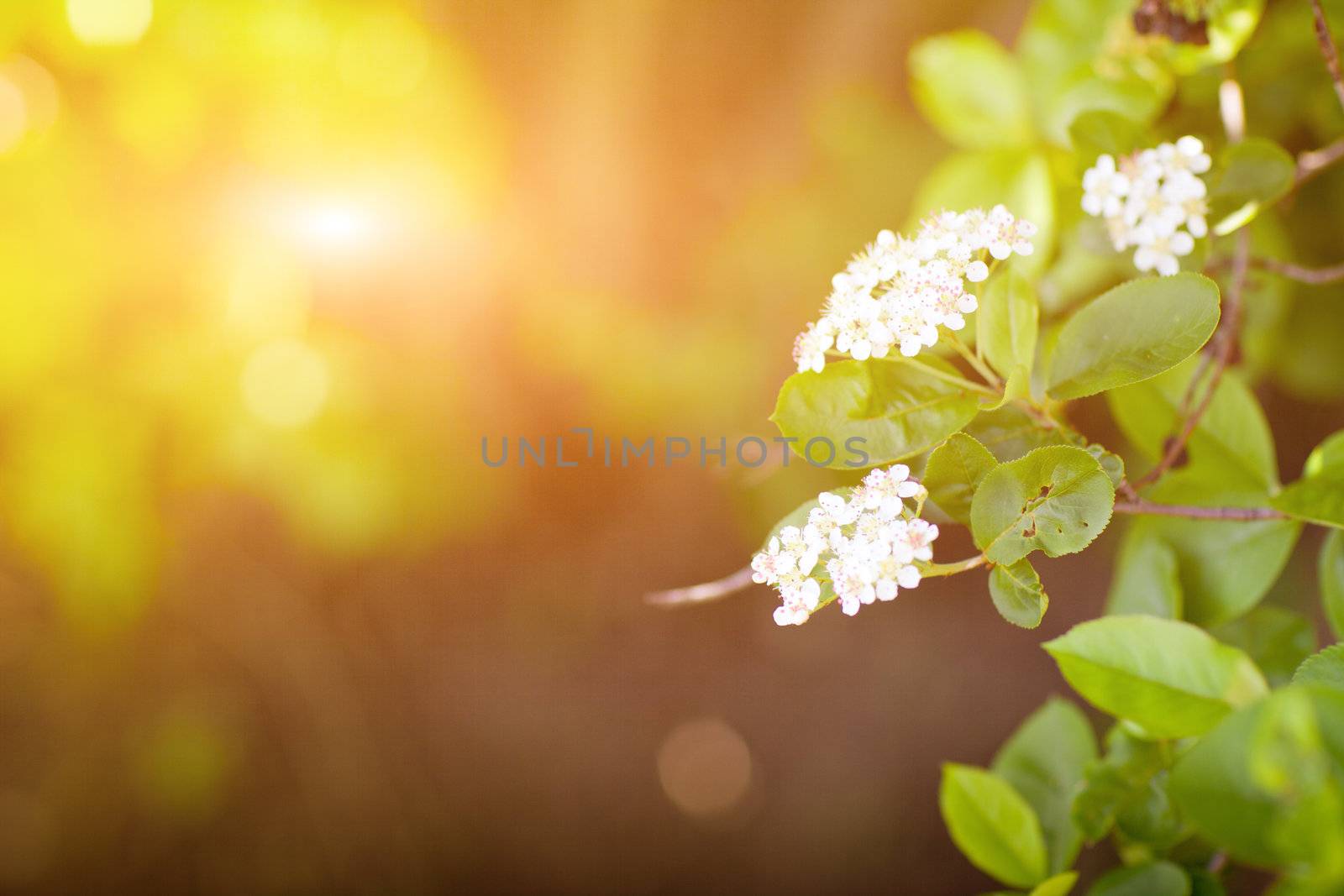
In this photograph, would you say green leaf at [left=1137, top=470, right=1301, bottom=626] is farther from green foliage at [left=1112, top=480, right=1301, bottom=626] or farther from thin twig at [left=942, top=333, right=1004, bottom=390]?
thin twig at [left=942, top=333, right=1004, bottom=390]

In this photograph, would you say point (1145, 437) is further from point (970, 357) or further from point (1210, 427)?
point (970, 357)

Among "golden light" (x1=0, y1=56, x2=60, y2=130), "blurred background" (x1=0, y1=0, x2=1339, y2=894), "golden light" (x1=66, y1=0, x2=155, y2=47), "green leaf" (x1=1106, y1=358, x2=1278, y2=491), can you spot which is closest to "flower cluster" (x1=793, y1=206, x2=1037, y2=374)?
"green leaf" (x1=1106, y1=358, x2=1278, y2=491)

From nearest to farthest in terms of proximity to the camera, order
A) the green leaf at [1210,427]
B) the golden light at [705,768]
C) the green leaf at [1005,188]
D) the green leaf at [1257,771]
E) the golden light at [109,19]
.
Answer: the green leaf at [1257,771], the green leaf at [1210,427], the green leaf at [1005,188], the golden light at [109,19], the golden light at [705,768]

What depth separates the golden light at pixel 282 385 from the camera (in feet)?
4.11

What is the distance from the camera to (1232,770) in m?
0.38

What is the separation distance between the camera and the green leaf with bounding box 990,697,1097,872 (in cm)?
73

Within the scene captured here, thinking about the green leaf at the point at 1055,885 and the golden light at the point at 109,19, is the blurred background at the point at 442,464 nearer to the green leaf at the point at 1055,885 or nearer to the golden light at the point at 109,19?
the golden light at the point at 109,19

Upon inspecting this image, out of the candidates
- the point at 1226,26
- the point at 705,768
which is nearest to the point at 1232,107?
the point at 1226,26

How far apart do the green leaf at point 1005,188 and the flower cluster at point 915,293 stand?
0.82ft

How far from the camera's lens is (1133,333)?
50 centimetres

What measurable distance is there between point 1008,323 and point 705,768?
3.95ft

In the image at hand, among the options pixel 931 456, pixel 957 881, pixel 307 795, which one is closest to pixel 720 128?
pixel 931 456

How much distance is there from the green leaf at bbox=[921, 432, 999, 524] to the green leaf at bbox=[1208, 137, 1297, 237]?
33 cm

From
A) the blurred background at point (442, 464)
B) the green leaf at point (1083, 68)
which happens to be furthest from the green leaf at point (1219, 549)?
the blurred background at point (442, 464)
